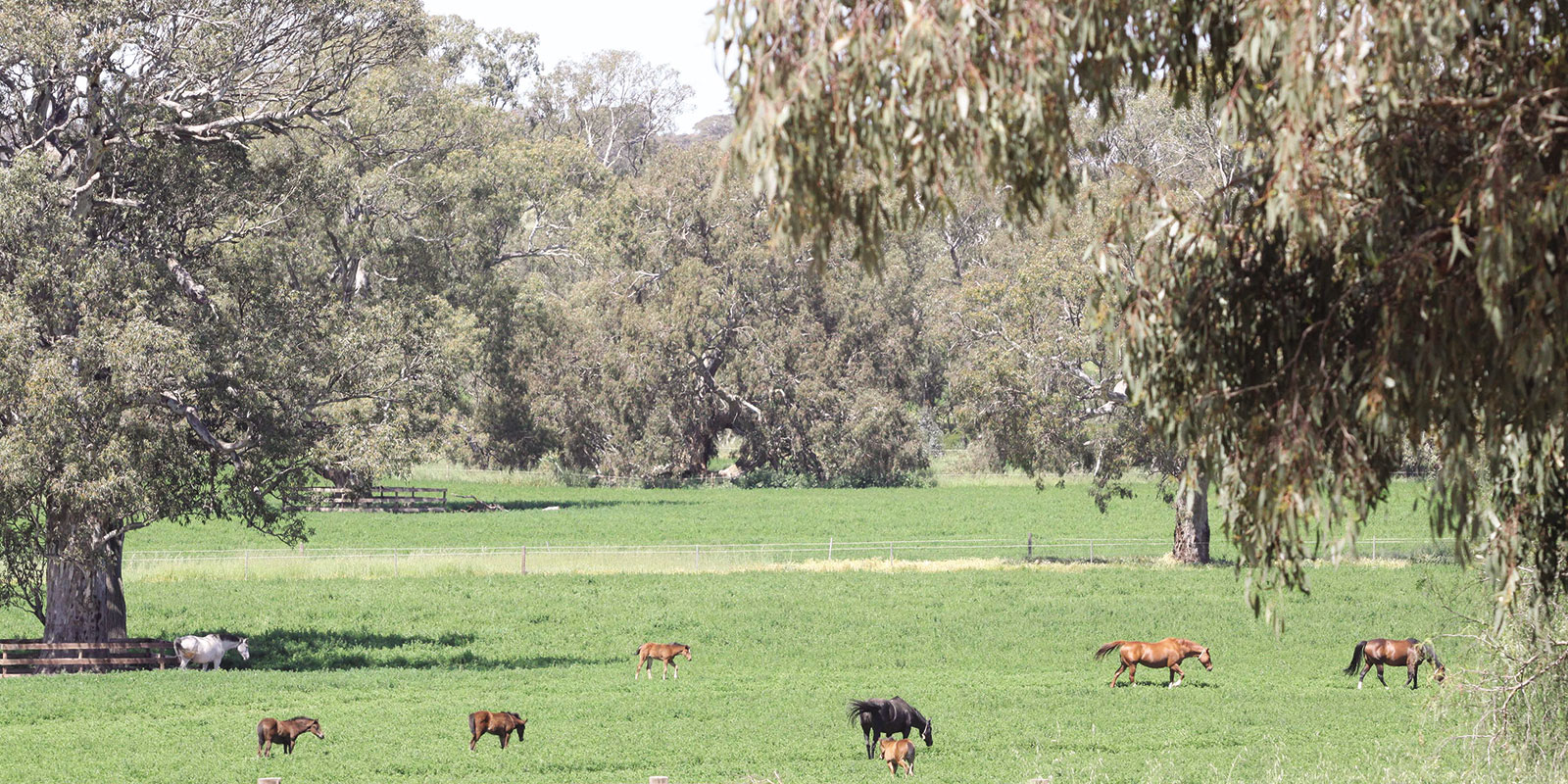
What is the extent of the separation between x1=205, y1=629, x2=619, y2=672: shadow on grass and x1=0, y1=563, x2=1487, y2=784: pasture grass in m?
0.10

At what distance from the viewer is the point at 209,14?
28859mm

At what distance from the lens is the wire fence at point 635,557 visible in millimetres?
47250

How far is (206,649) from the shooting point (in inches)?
1208

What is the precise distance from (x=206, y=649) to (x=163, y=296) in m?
6.95

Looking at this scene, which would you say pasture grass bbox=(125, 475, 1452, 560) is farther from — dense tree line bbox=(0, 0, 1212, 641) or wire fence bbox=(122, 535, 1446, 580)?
Result: dense tree line bbox=(0, 0, 1212, 641)

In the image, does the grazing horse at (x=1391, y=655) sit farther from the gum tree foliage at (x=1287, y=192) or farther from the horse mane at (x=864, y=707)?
the gum tree foliage at (x=1287, y=192)

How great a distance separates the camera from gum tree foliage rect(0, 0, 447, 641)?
26.3 meters

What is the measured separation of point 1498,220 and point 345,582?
4082 cm

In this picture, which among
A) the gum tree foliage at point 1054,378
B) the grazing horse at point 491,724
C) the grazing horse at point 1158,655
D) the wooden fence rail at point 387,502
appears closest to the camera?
the grazing horse at point 491,724

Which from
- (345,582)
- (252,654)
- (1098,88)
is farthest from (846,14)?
(345,582)

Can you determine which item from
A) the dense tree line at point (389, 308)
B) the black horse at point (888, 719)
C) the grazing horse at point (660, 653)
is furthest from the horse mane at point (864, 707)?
the grazing horse at point (660, 653)

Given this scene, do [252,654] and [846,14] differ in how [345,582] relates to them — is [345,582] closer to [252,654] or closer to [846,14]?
[252,654]

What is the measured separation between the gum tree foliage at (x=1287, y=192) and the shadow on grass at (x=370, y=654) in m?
24.2

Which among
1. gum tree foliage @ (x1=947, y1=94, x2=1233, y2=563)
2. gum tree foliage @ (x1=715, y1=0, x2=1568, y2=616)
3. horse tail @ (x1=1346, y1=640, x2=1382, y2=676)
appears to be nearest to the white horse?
horse tail @ (x1=1346, y1=640, x2=1382, y2=676)
